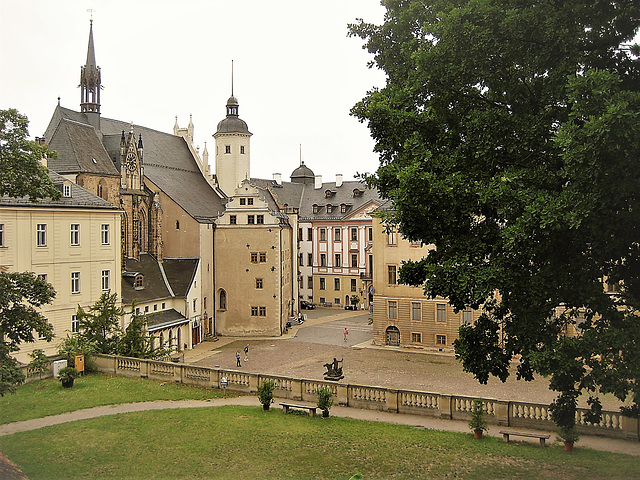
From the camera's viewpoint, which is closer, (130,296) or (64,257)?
(64,257)

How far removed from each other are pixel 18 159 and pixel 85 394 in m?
10.1

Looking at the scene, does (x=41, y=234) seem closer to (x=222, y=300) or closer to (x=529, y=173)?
(x=222, y=300)

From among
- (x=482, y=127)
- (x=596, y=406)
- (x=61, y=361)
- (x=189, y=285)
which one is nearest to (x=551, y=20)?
(x=482, y=127)

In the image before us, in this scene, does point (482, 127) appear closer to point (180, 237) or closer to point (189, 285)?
point (189, 285)

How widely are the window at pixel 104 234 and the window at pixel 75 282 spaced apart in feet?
8.50

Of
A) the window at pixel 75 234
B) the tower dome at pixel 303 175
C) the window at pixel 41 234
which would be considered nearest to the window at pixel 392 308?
the window at pixel 75 234

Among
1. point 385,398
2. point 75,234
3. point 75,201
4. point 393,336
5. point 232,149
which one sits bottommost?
point 393,336

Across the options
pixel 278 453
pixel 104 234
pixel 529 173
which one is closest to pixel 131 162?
pixel 104 234

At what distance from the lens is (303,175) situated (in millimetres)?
75125

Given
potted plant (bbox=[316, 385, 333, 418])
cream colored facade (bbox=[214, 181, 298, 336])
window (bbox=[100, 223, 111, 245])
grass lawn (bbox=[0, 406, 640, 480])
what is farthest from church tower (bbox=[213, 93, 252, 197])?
grass lawn (bbox=[0, 406, 640, 480])

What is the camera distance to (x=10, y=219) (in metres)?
28.1

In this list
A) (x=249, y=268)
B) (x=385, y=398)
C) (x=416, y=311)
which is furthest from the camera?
(x=249, y=268)

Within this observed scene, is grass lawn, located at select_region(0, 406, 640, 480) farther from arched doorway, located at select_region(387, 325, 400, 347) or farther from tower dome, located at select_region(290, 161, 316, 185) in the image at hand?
tower dome, located at select_region(290, 161, 316, 185)

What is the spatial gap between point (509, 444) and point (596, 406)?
3.91 meters
